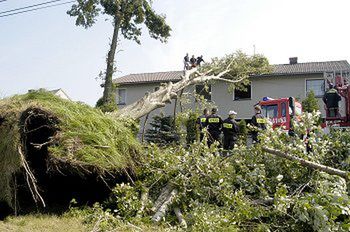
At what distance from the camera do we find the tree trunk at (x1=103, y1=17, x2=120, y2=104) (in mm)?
16984

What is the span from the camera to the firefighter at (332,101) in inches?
419

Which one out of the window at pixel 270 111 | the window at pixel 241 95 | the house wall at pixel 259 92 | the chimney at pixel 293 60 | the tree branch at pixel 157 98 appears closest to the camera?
the tree branch at pixel 157 98

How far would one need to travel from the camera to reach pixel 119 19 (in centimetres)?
1762

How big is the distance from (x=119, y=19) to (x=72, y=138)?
1333 centimetres

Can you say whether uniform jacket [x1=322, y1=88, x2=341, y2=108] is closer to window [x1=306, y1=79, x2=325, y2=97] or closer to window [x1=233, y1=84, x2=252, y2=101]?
window [x1=306, y1=79, x2=325, y2=97]

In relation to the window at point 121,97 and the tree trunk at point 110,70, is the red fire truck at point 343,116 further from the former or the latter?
the window at point 121,97

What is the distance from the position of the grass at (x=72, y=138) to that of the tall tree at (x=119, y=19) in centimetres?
1091

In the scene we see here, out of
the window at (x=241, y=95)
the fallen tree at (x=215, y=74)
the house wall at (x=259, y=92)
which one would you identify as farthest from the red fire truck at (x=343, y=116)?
the window at (x=241, y=95)

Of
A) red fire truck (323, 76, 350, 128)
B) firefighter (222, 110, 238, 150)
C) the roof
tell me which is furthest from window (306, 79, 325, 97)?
firefighter (222, 110, 238, 150)

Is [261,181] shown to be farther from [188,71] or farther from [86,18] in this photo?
[86,18]

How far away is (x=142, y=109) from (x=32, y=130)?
4.01 meters

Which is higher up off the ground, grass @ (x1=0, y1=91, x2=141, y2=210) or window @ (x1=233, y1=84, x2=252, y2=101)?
window @ (x1=233, y1=84, x2=252, y2=101)

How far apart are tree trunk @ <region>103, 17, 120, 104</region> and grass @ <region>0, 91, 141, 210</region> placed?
11.0m

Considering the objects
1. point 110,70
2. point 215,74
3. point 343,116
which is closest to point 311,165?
point 343,116
